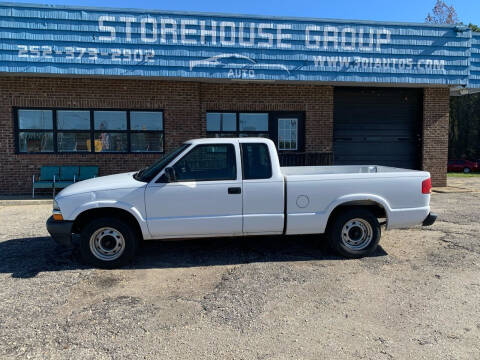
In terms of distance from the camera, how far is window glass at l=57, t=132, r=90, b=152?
35.6ft

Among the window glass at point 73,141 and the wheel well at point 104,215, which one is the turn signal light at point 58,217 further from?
the window glass at point 73,141

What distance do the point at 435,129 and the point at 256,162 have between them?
988 centimetres

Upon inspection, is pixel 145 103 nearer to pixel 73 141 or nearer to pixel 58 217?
pixel 73 141

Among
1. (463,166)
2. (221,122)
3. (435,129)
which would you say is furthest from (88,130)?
(463,166)


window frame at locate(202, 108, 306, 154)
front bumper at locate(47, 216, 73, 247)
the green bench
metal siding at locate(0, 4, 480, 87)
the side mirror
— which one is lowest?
front bumper at locate(47, 216, 73, 247)

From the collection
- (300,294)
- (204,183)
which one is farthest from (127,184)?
(300,294)

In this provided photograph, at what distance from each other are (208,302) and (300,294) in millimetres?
1020

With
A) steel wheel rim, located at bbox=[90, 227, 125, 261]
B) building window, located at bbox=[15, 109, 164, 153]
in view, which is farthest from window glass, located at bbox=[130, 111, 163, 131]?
steel wheel rim, located at bbox=[90, 227, 125, 261]

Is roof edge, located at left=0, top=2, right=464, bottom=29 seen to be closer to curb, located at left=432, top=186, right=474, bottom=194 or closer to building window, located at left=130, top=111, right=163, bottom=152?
building window, located at left=130, top=111, right=163, bottom=152

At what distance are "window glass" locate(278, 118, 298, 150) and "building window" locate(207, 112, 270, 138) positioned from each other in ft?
1.57

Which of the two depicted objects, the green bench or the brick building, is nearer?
the brick building

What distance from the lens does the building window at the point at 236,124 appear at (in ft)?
38.0

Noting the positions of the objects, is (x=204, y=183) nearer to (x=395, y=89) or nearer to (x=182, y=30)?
(x=182, y=30)

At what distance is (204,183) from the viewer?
489 cm
